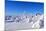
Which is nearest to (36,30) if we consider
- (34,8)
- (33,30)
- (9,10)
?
(33,30)

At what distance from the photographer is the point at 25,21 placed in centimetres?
101

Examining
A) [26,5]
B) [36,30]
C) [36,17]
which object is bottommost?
[36,30]

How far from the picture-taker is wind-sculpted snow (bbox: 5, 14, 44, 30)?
989 millimetres

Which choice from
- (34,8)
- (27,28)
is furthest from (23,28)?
(34,8)

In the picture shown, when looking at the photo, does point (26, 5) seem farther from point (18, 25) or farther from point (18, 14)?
point (18, 25)

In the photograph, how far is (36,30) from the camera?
103 centimetres

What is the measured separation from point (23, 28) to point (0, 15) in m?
0.28

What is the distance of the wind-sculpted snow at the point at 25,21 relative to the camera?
0.99m

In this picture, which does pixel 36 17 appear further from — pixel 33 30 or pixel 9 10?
pixel 9 10

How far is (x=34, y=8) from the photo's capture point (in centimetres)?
103

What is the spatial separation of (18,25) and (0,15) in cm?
22

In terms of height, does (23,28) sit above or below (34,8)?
below

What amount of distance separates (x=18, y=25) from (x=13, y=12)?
15 cm

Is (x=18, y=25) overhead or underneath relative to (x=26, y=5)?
underneath
